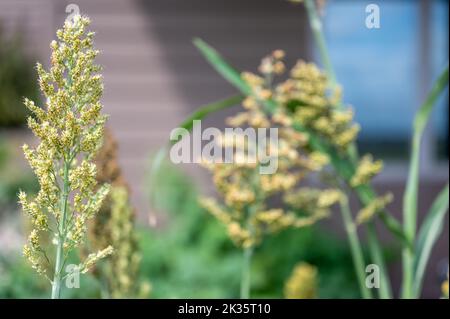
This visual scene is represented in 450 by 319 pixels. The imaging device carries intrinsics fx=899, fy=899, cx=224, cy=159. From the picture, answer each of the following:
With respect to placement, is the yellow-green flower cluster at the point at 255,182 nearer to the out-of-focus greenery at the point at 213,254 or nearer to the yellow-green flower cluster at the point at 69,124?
the yellow-green flower cluster at the point at 69,124

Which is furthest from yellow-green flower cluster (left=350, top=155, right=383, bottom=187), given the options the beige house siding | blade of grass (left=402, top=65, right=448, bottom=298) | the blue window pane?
the blue window pane

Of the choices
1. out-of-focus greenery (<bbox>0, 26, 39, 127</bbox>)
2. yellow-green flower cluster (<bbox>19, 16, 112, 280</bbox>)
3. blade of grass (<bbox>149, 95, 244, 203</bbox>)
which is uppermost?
out-of-focus greenery (<bbox>0, 26, 39, 127</bbox>)

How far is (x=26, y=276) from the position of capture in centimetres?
248

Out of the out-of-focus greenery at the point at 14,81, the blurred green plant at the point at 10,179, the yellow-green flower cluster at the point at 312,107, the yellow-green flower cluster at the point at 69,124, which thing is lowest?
the yellow-green flower cluster at the point at 69,124

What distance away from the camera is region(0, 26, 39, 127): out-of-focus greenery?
6.73 m

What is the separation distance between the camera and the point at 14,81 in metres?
6.93

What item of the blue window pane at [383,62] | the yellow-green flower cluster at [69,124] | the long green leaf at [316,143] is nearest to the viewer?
the yellow-green flower cluster at [69,124]

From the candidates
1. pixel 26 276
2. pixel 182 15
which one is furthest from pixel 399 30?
pixel 26 276

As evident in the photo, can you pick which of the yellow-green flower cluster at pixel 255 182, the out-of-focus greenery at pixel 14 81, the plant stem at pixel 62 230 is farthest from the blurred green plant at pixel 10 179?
the plant stem at pixel 62 230

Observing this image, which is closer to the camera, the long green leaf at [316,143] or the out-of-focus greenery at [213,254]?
the long green leaf at [316,143]

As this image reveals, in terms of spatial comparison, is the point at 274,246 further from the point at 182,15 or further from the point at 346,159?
the point at 346,159

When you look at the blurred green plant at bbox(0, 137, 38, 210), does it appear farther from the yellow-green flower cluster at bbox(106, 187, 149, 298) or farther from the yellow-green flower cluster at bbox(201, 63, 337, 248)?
the yellow-green flower cluster at bbox(106, 187, 149, 298)

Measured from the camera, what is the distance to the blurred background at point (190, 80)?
620 cm
